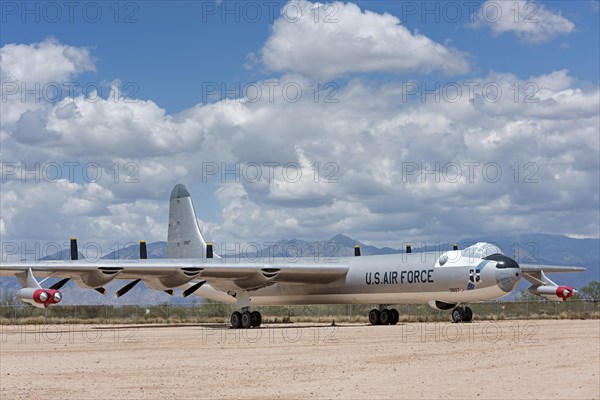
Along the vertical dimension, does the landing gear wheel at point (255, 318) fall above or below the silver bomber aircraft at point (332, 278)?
below

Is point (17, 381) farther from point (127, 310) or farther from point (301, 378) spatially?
point (127, 310)

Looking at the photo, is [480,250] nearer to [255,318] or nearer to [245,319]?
[255,318]

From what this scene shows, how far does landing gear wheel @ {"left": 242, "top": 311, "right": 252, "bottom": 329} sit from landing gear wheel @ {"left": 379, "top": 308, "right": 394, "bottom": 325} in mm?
6847

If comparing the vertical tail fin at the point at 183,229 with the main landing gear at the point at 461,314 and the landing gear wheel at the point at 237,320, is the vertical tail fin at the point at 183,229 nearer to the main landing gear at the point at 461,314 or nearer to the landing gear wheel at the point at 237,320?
the landing gear wheel at the point at 237,320

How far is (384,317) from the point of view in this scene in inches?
1759

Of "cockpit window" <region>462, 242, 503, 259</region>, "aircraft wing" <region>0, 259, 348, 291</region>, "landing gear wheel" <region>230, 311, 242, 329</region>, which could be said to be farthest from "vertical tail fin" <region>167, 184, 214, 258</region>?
"cockpit window" <region>462, 242, 503, 259</region>

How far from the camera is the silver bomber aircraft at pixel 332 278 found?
39.3 metres

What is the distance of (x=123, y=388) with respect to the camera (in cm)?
1789

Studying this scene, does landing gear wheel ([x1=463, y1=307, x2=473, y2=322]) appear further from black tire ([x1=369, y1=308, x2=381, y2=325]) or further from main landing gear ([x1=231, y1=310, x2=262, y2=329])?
main landing gear ([x1=231, y1=310, x2=262, y2=329])

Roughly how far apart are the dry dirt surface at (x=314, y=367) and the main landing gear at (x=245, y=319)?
972 cm

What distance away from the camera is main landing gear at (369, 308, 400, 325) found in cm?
4454

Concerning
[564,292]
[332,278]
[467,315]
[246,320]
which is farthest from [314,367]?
[564,292]

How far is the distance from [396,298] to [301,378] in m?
24.4

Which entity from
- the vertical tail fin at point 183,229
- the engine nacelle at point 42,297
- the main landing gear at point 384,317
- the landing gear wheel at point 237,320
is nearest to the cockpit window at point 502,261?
the main landing gear at point 384,317
